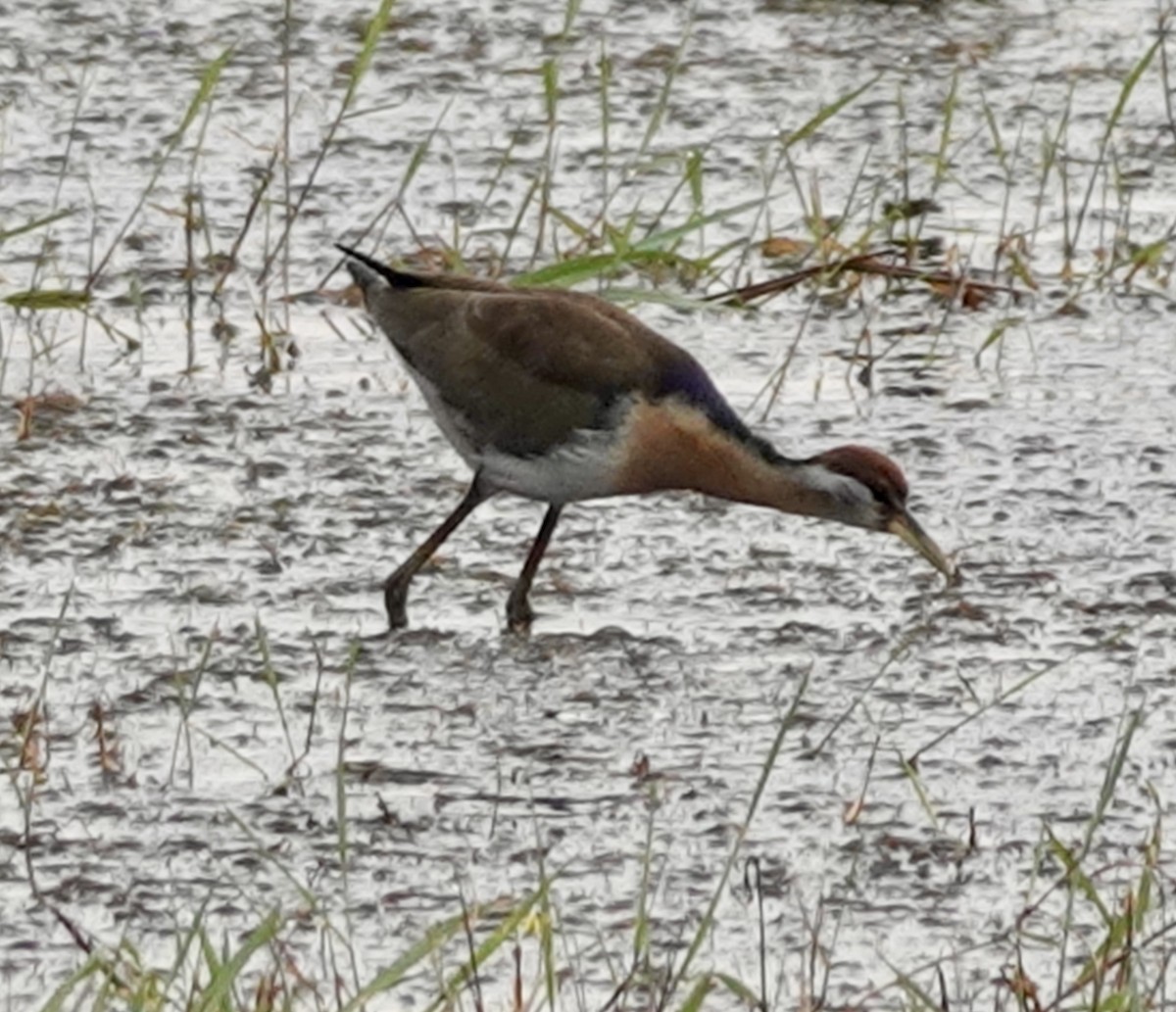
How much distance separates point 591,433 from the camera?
5797 mm

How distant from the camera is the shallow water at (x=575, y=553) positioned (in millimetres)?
4750

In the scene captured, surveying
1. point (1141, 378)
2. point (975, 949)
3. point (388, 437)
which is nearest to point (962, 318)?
point (1141, 378)

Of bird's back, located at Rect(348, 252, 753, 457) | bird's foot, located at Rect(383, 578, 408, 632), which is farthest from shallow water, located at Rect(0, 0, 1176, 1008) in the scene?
bird's back, located at Rect(348, 252, 753, 457)

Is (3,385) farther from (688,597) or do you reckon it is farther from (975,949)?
(975,949)

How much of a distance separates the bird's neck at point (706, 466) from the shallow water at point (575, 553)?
148 mm

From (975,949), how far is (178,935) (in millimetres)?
924

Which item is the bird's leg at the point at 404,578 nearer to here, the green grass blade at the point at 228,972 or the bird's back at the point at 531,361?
the bird's back at the point at 531,361

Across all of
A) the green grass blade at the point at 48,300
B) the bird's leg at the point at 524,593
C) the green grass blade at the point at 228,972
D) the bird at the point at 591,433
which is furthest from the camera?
the green grass blade at the point at 48,300

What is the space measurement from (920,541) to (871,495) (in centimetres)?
11

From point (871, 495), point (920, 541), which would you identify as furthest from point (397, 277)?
point (920, 541)

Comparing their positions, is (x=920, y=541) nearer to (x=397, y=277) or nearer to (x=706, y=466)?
(x=706, y=466)

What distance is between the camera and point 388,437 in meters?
6.56

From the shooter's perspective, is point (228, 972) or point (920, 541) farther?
point (920, 541)

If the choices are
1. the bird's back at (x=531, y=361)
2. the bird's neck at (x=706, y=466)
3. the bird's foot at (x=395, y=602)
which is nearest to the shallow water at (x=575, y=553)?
the bird's foot at (x=395, y=602)
